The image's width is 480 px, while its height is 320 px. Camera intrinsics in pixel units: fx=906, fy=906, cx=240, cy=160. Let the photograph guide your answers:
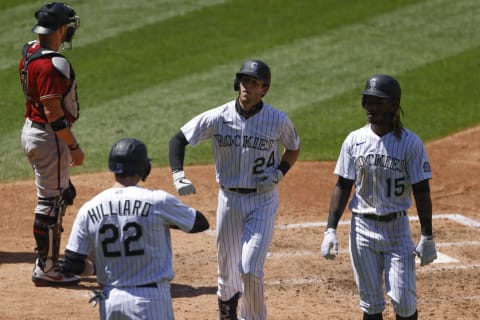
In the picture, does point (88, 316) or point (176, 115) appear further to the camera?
point (176, 115)

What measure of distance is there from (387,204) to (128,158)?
182 cm

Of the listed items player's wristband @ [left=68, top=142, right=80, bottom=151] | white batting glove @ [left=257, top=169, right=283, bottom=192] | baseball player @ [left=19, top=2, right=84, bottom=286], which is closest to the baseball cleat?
baseball player @ [left=19, top=2, right=84, bottom=286]

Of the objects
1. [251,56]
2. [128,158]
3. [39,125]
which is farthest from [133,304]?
[251,56]

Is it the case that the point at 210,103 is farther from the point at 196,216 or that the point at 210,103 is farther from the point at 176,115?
the point at 196,216

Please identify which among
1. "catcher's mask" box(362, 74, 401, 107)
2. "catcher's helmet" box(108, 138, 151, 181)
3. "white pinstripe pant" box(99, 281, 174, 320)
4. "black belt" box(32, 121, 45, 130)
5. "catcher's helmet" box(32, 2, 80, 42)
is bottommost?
"white pinstripe pant" box(99, 281, 174, 320)

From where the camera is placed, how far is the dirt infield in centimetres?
718

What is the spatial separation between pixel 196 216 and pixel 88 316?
240 cm

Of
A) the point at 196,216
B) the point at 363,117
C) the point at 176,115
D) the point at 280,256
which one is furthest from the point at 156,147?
the point at 196,216

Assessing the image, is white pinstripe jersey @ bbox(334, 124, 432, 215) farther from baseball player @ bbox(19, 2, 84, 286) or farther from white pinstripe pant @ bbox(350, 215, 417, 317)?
baseball player @ bbox(19, 2, 84, 286)

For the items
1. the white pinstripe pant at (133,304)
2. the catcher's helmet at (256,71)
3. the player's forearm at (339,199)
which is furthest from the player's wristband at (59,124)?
the white pinstripe pant at (133,304)

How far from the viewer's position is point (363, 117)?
13.2m

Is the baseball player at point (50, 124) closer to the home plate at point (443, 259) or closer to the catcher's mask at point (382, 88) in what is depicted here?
the catcher's mask at point (382, 88)

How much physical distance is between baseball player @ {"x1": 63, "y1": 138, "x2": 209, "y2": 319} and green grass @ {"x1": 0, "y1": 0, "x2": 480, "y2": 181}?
6826 mm

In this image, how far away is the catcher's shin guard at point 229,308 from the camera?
6.59 metres
